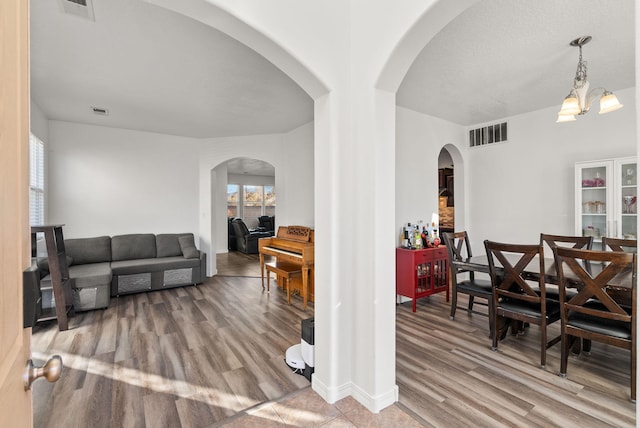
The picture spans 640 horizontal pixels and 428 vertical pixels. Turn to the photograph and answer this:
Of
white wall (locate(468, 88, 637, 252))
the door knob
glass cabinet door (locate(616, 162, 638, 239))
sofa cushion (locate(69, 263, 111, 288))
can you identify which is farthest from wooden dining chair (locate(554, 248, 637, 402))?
sofa cushion (locate(69, 263, 111, 288))

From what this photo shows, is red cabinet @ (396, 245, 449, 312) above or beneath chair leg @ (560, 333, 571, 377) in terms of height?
above

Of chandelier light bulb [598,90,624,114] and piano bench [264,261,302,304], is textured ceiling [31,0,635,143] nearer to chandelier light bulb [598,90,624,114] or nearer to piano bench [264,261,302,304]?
chandelier light bulb [598,90,624,114]

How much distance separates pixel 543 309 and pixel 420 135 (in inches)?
113

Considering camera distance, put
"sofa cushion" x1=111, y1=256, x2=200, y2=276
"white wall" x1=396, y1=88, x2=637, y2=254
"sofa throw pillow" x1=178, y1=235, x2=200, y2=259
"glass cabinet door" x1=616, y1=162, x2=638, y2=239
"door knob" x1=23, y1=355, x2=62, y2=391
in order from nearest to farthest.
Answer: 1. "door knob" x1=23, y1=355, x2=62, y2=391
2. "glass cabinet door" x1=616, y1=162, x2=638, y2=239
3. "white wall" x1=396, y1=88, x2=637, y2=254
4. "sofa cushion" x1=111, y1=256, x2=200, y2=276
5. "sofa throw pillow" x1=178, y1=235, x2=200, y2=259

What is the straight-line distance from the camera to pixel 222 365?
8.45 ft

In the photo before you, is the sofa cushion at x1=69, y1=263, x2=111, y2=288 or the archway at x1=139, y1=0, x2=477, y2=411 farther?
the sofa cushion at x1=69, y1=263, x2=111, y2=288

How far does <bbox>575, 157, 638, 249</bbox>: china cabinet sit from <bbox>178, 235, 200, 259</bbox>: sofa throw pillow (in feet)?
18.6

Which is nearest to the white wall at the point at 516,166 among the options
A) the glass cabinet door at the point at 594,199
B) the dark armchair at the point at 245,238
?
the glass cabinet door at the point at 594,199

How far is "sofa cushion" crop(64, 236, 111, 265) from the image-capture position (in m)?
4.67

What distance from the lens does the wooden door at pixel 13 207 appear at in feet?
1.78

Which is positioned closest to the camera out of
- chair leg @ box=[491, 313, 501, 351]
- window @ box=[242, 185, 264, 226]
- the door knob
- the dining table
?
the door knob

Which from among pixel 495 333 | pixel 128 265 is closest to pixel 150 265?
pixel 128 265

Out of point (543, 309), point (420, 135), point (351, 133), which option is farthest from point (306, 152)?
point (543, 309)

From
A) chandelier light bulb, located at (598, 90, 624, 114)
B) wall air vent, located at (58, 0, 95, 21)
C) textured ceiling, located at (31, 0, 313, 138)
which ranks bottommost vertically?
chandelier light bulb, located at (598, 90, 624, 114)
